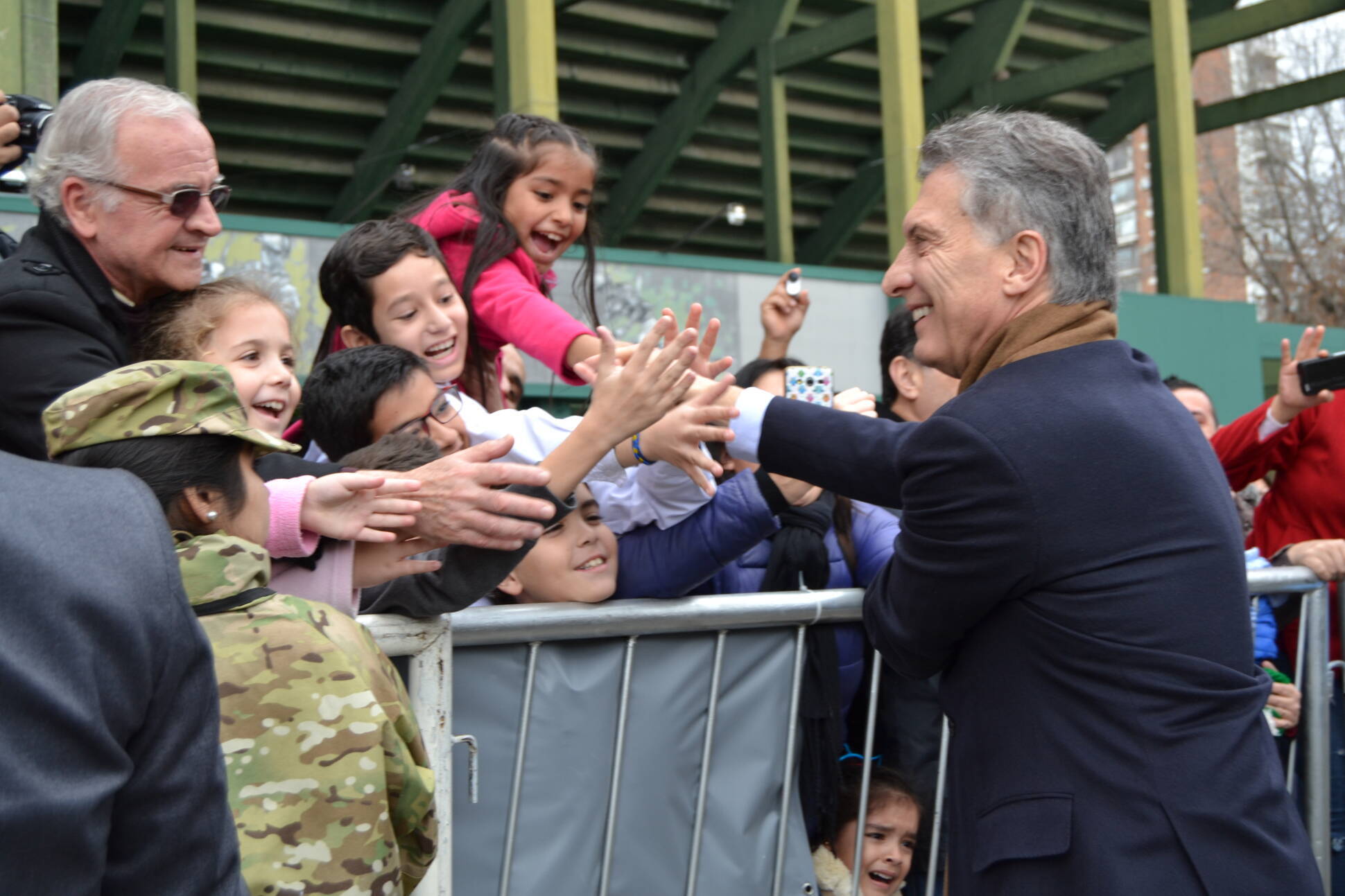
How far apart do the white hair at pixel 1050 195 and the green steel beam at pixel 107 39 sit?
973cm

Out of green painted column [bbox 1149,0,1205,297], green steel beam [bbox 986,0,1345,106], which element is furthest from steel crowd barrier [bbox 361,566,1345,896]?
green steel beam [bbox 986,0,1345,106]

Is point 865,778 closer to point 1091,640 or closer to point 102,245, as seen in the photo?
point 1091,640

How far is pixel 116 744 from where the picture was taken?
1.02 m

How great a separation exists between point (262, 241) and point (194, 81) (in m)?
3.09

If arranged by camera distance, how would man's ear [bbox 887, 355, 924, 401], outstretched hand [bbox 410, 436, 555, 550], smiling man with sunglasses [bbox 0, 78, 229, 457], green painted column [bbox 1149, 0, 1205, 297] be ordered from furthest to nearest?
green painted column [bbox 1149, 0, 1205, 297]
man's ear [bbox 887, 355, 924, 401]
smiling man with sunglasses [bbox 0, 78, 229, 457]
outstretched hand [bbox 410, 436, 555, 550]

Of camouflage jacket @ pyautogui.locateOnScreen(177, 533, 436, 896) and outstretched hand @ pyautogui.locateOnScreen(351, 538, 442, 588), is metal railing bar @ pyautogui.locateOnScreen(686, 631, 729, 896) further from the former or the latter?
camouflage jacket @ pyautogui.locateOnScreen(177, 533, 436, 896)

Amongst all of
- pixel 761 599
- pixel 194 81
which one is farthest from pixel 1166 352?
pixel 761 599

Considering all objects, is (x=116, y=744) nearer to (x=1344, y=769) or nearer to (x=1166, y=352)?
(x=1344, y=769)

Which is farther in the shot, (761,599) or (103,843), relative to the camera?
(761,599)

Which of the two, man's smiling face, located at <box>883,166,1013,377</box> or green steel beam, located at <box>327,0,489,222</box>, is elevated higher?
green steel beam, located at <box>327,0,489,222</box>

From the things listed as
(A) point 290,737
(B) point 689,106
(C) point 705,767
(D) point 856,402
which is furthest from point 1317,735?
(B) point 689,106

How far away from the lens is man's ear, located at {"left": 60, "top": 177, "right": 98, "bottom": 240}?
2.48 metres

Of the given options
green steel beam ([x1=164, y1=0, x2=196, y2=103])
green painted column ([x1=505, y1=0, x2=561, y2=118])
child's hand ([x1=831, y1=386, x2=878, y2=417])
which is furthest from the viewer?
green steel beam ([x1=164, y1=0, x2=196, y2=103])

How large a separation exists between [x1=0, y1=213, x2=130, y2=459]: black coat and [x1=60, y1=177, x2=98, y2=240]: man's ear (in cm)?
5
